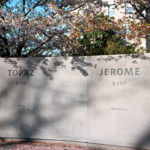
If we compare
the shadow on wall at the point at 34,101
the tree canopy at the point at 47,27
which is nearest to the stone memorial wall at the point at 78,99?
the shadow on wall at the point at 34,101

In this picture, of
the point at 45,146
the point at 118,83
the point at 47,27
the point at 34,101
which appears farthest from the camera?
the point at 47,27

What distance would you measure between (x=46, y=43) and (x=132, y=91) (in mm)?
4425

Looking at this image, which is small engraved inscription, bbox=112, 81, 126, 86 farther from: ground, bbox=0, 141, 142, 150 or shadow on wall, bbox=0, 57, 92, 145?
ground, bbox=0, 141, 142, 150

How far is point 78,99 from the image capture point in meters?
5.58

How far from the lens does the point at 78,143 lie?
5.56m

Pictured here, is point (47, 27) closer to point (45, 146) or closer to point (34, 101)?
point (34, 101)

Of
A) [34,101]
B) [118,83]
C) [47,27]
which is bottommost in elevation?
[34,101]

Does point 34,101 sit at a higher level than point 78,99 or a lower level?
lower

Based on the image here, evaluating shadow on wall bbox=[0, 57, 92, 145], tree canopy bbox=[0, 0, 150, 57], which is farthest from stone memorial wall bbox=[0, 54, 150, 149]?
tree canopy bbox=[0, 0, 150, 57]

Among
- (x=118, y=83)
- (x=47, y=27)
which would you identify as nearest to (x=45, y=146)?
(x=118, y=83)

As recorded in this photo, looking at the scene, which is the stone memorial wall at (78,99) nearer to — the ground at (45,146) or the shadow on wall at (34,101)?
the shadow on wall at (34,101)

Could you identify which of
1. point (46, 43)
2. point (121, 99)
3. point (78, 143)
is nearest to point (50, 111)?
point (78, 143)

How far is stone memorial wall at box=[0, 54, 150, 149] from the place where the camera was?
5082 millimetres

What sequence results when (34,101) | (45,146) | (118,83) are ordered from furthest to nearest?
(34,101) < (45,146) < (118,83)
